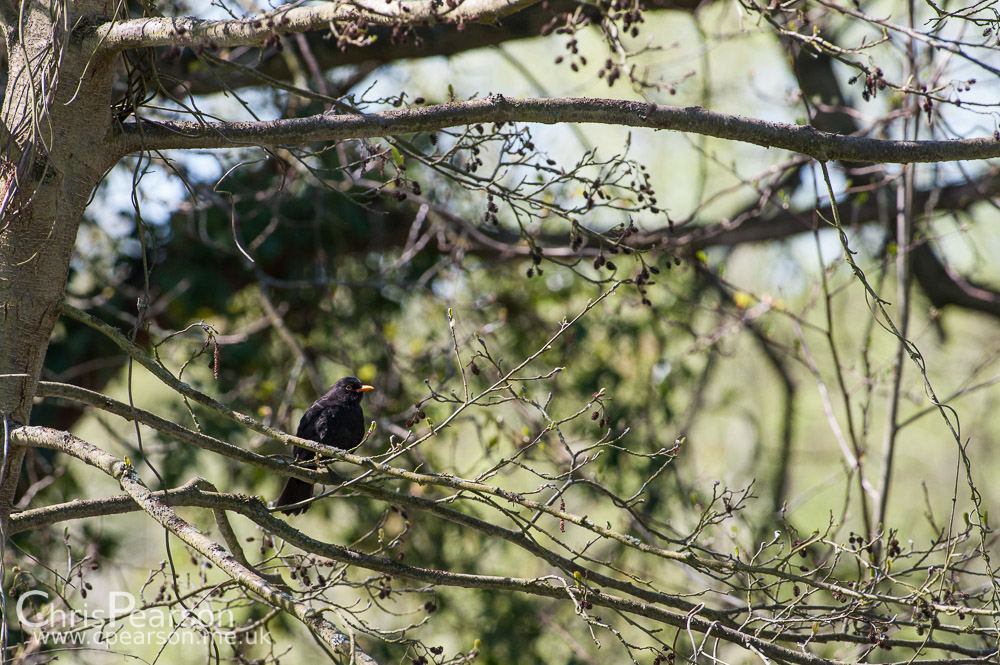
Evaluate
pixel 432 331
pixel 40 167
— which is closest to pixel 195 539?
pixel 40 167

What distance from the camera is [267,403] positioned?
6.23 m

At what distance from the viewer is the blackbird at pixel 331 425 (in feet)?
16.1

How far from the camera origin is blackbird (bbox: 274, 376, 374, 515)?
4.91 metres

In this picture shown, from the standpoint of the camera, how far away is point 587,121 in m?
2.74

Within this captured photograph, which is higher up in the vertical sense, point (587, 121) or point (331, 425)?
point (331, 425)

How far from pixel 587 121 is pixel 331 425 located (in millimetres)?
2761

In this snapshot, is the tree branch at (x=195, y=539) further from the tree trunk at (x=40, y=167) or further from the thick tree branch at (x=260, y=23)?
the thick tree branch at (x=260, y=23)

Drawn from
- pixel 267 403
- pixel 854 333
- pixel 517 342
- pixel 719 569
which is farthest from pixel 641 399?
pixel 854 333

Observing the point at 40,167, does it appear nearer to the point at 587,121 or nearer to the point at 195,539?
the point at 195,539

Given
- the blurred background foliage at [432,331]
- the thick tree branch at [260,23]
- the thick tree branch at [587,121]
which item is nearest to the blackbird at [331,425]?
the blurred background foliage at [432,331]

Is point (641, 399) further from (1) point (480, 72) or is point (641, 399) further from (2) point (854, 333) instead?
(2) point (854, 333)

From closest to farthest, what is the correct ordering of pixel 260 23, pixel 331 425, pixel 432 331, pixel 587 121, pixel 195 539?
pixel 195 539 → pixel 260 23 → pixel 587 121 → pixel 331 425 → pixel 432 331

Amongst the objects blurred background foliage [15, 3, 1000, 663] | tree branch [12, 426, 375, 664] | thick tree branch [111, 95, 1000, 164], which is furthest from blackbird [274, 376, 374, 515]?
thick tree branch [111, 95, 1000, 164]

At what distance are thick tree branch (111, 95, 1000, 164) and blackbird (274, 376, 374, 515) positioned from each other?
7.99ft
